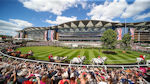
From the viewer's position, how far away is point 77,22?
2758 inches

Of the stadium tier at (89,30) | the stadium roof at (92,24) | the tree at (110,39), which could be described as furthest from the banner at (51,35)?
the tree at (110,39)

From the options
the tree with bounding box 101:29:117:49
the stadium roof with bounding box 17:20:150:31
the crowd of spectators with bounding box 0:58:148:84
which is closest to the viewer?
the crowd of spectators with bounding box 0:58:148:84

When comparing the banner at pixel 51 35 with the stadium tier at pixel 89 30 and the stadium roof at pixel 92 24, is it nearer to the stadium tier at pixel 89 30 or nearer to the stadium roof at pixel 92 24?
the stadium tier at pixel 89 30

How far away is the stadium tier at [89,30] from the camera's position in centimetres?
6129

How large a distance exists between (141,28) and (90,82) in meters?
89.7

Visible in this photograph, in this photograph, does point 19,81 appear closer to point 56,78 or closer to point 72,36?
point 56,78

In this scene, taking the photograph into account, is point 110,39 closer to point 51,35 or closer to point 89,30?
point 89,30

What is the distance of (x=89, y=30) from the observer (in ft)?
236

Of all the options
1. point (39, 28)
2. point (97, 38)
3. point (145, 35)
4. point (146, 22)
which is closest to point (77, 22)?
point (97, 38)

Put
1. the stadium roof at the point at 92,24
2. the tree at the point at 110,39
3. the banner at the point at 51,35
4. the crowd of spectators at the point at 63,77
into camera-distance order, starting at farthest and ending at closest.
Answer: the banner at the point at 51,35, the stadium roof at the point at 92,24, the tree at the point at 110,39, the crowd of spectators at the point at 63,77

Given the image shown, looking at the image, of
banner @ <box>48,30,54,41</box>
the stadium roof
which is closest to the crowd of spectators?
the stadium roof

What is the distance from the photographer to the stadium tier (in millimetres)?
61287

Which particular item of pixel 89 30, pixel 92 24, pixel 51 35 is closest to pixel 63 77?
pixel 92 24

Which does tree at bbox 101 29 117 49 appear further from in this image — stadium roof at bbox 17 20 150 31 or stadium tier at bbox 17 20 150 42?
stadium roof at bbox 17 20 150 31
